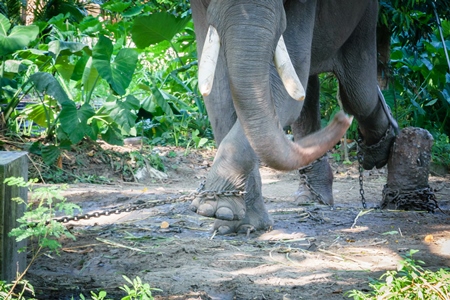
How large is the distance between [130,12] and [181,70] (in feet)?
4.82

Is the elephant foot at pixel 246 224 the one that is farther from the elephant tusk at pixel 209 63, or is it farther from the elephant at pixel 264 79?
the elephant tusk at pixel 209 63

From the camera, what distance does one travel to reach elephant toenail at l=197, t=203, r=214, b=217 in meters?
4.23

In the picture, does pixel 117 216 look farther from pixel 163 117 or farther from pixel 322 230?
pixel 163 117

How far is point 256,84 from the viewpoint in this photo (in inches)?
154

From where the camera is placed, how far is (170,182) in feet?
30.1

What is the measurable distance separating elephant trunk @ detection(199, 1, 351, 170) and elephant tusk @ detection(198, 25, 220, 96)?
7 centimetres

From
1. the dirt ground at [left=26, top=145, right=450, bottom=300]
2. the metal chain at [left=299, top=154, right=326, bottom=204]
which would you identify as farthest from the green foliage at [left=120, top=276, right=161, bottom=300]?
the metal chain at [left=299, top=154, right=326, bottom=204]

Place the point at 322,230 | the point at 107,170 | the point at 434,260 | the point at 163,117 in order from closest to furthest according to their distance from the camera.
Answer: the point at 434,260 < the point at 322,230 < the point at 107,170 < the point at 163,117

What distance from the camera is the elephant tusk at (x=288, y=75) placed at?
12.8 ft

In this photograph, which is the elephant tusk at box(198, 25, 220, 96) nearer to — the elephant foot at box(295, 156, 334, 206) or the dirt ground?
the dirt ground

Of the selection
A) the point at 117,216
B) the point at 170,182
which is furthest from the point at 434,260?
the point at 170,182

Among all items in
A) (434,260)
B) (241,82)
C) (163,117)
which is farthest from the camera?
(163,117)

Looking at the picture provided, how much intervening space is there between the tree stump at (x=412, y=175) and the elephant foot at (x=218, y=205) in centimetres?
285

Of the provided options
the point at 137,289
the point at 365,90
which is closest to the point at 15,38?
the point at 365,90
